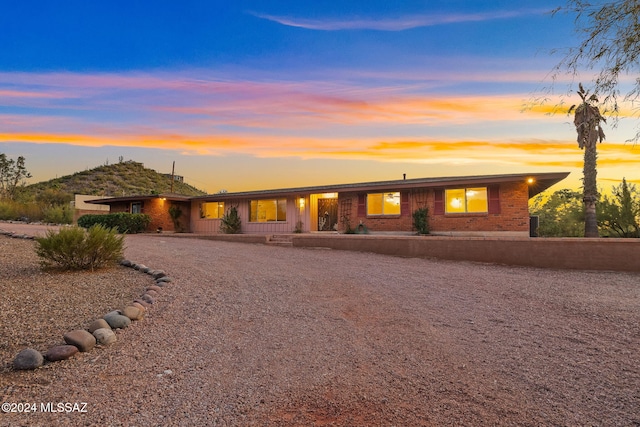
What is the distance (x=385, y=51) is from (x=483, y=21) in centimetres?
307

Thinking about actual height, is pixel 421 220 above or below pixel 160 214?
below

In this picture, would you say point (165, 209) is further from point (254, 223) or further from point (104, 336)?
point (104, 336)

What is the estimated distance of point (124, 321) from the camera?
458 centimetres

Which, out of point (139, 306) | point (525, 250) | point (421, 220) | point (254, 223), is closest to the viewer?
point (139, 306)

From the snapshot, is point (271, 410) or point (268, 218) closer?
point (271, 410)

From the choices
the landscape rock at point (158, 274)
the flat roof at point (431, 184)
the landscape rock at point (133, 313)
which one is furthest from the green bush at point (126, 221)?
the landscape rock at point (133, 313)

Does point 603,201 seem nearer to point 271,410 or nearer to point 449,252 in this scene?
point 449,252

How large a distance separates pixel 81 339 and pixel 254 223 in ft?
62.3

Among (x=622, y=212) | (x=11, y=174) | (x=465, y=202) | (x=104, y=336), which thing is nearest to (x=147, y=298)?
(x=104, y=336)

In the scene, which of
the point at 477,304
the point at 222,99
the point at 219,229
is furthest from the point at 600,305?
the point at 219,229

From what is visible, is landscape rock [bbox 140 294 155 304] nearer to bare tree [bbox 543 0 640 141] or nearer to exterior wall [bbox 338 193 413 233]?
bare tree [bbox 543 0 640 141]

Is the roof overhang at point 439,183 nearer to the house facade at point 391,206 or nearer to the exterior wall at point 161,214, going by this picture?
the house facade at point 391,206

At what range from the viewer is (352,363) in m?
3.69

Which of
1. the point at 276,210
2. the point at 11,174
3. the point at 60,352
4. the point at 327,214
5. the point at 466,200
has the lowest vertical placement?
the point at 60,352
